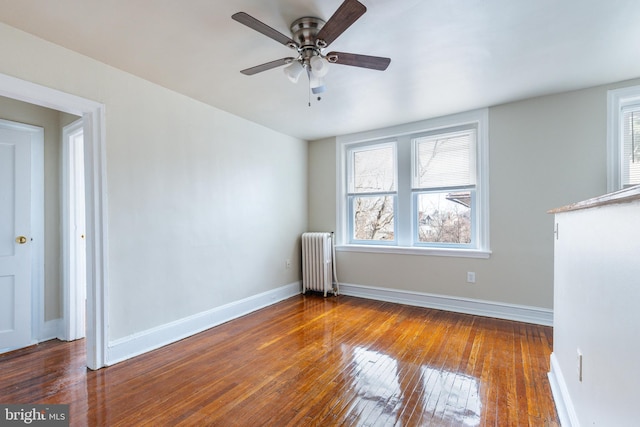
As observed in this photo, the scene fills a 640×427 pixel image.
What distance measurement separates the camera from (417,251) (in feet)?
12.9

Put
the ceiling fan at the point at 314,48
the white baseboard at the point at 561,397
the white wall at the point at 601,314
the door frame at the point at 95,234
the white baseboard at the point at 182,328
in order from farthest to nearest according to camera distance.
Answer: the white baseboard at the point at 182,328
the door frame at the point at 95,234
the ceiling fan at the point at 314,48
the white baseboard at the point at 561,397
the white wall at the point at 601,314

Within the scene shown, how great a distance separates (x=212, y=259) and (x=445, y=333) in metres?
2.59

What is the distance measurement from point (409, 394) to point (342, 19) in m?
2.33

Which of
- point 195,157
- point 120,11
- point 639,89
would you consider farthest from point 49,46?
point 639,89

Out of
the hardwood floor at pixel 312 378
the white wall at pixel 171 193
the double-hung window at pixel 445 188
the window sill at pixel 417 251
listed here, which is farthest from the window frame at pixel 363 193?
the hardwood floor at pixel 312 378

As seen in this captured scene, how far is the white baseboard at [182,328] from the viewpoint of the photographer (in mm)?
2469

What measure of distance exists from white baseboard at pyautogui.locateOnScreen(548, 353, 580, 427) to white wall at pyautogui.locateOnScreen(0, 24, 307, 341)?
303cm

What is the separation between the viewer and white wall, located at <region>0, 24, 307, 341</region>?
7.77 feet

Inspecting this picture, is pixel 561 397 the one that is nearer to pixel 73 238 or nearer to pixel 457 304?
pixel 457 304

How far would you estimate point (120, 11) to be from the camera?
1.78 metres

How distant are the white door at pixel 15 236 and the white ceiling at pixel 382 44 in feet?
4.18

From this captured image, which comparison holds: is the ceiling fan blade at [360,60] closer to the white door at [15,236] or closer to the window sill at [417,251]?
the window sill at [417,251]

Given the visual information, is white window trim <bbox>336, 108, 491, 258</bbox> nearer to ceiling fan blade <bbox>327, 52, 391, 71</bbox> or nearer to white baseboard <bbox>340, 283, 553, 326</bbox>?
white baseboard <bbox>340, 283, 553, 326</bbox>

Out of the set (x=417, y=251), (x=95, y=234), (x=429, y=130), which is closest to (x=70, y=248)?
(x=95, y=234)
